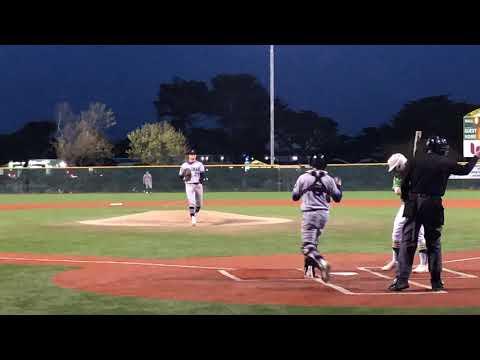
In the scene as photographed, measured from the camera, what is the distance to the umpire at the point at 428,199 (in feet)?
29.1

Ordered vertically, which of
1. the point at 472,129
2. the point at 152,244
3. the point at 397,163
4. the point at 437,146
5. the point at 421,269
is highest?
the point at 472,129

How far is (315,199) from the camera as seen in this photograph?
383 inches

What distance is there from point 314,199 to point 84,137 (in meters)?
64.4

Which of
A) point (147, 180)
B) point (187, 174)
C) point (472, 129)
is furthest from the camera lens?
point (147, 180)

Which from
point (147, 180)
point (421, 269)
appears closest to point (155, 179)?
point (147, 180)

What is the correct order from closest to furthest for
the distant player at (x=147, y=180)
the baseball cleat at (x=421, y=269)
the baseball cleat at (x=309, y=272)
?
the baseball cleat at (x=309, y=272) < the baseball cleat at (x=421, y=269) < the distant player at (x=147, y=180)

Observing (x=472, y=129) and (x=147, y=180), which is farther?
(x=147, y=180)

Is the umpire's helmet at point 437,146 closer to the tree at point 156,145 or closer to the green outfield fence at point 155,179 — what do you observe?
the green outfield fence at point 155,179

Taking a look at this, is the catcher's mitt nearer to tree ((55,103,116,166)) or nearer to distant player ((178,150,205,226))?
distant player ((178,150,205,226))

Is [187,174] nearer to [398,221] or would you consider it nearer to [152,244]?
[152,244]

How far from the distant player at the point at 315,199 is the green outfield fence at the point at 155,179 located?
3527 cm

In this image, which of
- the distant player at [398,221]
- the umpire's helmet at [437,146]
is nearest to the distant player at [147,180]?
the distant player at [398,221]
